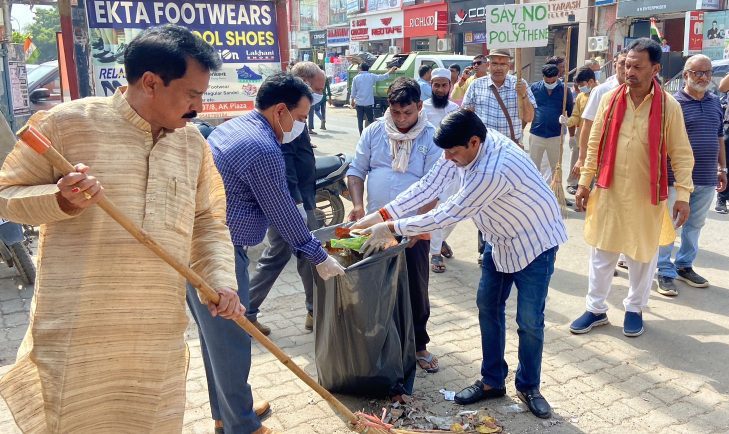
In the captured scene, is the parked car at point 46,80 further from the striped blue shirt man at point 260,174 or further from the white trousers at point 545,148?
the striped blue shirt man at point 260,174

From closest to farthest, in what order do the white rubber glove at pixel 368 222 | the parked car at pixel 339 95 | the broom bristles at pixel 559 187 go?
the white rubber glove at pixel 368 222 → the broom bristles at pixel 559 187 → the parked car at pixel 339 95

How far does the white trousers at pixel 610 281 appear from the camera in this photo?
4.54 metres

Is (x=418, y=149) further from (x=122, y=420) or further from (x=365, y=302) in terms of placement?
(x=122, y=420)

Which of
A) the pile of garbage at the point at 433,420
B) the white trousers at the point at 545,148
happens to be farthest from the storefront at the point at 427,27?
the pile of garbage at the point at 433,420

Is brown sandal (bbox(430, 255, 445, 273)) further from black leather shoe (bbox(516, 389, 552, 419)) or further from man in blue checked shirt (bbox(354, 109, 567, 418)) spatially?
black leather shoe (bbox(516, 389, 552, 419))

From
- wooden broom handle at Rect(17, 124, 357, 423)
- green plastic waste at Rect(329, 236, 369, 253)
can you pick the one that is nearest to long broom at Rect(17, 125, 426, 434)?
wooden broom handle at Rect(17, 124, 357, 423)

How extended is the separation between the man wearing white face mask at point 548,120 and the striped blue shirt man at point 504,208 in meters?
4.54

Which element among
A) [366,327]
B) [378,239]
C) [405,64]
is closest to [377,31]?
[405,64]

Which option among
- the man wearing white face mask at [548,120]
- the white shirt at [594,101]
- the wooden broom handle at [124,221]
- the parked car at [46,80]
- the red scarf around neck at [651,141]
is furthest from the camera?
the parked car at [46,80]

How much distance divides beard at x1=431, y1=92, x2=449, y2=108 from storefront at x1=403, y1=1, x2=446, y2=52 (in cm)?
2574

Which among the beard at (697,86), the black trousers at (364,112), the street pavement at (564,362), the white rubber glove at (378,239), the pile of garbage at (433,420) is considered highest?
the beard at (697,86)

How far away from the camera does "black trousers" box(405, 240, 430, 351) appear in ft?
13.3

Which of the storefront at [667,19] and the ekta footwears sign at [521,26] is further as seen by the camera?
the storefront at [667,19]

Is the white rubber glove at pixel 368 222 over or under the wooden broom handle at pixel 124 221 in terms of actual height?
under
